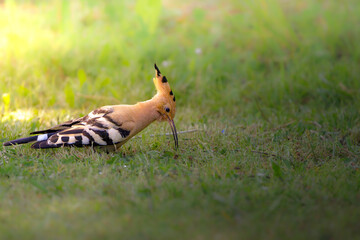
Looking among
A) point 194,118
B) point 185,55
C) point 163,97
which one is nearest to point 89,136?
point 163,97

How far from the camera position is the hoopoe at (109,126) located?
11.6 ft

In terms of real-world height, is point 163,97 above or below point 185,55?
below

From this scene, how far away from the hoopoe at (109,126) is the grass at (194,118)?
13 cm

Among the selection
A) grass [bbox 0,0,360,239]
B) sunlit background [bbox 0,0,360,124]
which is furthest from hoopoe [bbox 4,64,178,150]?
sunlit background [bbox 0,0,360,124]

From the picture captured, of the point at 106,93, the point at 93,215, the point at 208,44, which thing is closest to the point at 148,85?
the point at 106,93

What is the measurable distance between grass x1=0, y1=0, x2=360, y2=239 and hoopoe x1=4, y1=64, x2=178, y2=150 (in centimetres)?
13

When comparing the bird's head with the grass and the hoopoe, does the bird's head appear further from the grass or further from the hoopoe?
the grass

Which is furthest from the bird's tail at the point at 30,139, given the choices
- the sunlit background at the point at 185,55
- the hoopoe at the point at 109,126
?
the sunlit background at the point at 185,55

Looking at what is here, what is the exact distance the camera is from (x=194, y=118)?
5121mm

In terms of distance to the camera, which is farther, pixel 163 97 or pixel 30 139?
pixel 163 97

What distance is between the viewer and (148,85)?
590cm

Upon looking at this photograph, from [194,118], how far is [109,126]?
1714 millimetres

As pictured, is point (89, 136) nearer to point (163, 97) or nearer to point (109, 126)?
point (109, 126)

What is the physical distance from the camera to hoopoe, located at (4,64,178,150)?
3545mm
